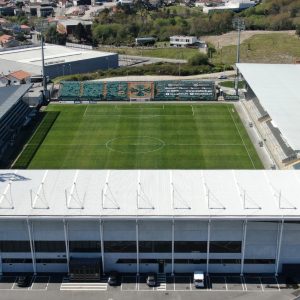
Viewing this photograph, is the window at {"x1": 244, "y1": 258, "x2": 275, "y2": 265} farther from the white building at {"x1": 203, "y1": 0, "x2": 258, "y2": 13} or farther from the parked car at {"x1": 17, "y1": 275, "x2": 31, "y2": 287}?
the white building at {"x1": 203, "y1": 0, "x2": 258, "y2": 13}

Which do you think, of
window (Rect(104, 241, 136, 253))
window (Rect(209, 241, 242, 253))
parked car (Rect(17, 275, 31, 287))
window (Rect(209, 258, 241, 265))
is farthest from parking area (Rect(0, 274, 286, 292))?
window (Rect(104, 241, 136, 253))

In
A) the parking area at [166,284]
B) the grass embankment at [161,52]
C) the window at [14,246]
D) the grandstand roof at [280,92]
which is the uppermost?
the grandstand roof at [280,92]

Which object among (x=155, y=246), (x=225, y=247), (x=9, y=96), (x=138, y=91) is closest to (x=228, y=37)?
(x=138, y=91)

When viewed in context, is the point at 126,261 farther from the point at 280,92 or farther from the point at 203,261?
the point at 280,92

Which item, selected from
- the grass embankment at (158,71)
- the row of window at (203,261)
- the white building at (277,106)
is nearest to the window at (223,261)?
the row of window at (203,261)

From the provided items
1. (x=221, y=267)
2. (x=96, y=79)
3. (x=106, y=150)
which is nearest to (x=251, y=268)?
(x=221, y=267)

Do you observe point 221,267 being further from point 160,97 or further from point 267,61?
point 267,61

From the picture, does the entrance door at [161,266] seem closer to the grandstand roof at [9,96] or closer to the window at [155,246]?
the window at [155,246]

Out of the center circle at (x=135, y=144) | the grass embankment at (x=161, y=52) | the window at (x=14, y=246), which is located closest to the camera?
the window at (x=14, y=246)
